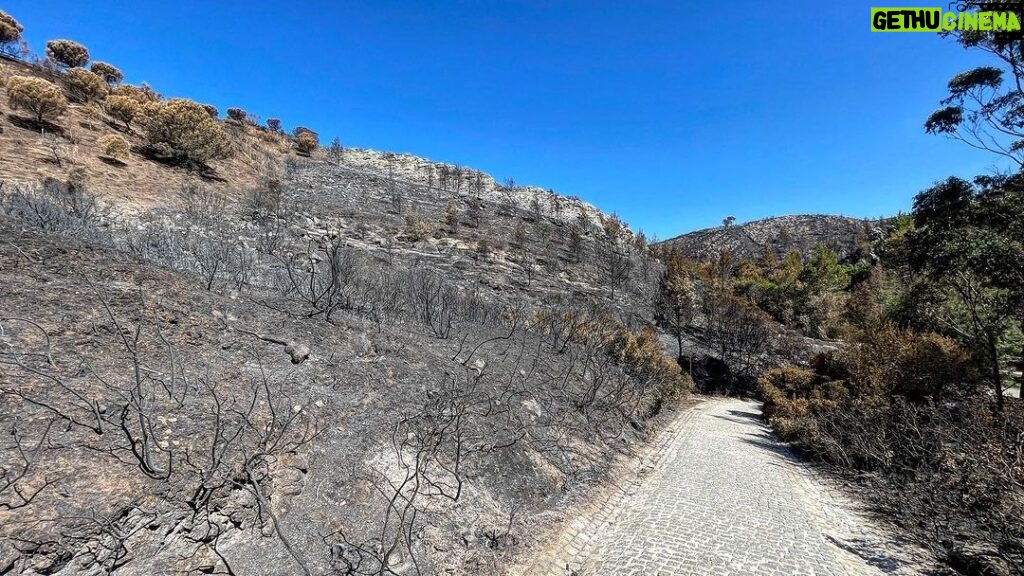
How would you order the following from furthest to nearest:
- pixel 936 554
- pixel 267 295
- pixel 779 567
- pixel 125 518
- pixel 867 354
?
pixel 867 354
pixel 267 295
pixel 936 554
pixel 779 567
pixel 125 518

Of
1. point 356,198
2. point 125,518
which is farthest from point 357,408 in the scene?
point 356,198

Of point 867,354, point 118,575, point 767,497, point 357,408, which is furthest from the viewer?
point 867,354

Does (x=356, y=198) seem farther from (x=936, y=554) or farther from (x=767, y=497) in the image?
(x=936, y=554)

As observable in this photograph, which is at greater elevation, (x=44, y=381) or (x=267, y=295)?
(x=267, y=295)

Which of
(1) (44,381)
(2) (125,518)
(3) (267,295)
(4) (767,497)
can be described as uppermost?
(3) (267,295)

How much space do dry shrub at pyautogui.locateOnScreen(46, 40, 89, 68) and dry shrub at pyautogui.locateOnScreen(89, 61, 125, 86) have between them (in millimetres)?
532

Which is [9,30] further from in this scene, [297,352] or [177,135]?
[297,352]

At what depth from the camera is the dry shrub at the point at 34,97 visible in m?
13.4

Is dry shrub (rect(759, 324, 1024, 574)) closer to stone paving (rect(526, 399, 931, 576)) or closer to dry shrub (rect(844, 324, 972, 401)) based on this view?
dry shrub (rect(844, 324, 972, 401))

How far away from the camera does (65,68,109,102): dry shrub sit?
1938 centimetres

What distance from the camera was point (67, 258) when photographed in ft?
18.3

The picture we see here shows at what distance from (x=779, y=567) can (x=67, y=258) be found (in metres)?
10.2

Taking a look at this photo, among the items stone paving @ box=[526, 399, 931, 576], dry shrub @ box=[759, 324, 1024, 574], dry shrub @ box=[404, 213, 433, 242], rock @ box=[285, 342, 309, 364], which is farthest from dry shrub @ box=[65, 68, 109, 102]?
dry shrub @ box=[759, 324, 1024, 574]

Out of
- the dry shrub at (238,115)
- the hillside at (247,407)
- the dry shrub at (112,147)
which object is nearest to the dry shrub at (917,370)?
the hillside at (247,407)
